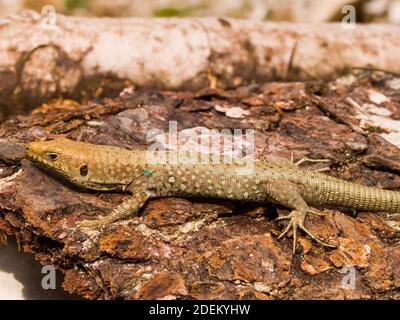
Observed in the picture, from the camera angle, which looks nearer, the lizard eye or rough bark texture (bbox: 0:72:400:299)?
rough bark texture (bbox: 0:72:400:299)

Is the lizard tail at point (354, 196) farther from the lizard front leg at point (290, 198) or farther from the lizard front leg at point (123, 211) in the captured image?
the lizard front leg at point (123, 211)

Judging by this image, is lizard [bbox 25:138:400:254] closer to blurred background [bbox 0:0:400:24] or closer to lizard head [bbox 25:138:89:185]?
lizard head [bbox 25:138:89:185]

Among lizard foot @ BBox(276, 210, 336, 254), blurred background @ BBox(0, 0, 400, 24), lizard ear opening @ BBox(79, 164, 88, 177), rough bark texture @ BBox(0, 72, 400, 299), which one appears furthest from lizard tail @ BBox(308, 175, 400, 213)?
blurred background @ BBox(0, 0, 400, 24)

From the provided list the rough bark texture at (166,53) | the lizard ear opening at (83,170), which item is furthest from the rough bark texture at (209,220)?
the rough bark texture at (166,53)

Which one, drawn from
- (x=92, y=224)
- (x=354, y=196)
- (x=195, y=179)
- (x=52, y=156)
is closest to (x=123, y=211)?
(x=92, y=224)

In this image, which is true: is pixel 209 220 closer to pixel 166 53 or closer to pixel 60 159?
pixel 60 159

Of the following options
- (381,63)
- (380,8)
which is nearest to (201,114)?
(381,63)

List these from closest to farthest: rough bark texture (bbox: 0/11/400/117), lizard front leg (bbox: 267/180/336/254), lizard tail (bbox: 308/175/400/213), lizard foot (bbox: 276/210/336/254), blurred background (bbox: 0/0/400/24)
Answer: lizard foot (bbox: 276/210/336/254) → lizard front leg (bbox: 267/180/336/254) → lizard tail (bbox: 308/175/400/213) → rough bark texture (bbox: 0/11/400/117) → blurred background (bbox: 0/0/400/24)
